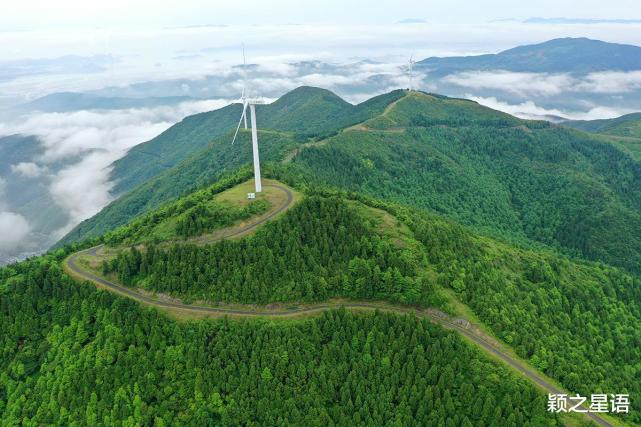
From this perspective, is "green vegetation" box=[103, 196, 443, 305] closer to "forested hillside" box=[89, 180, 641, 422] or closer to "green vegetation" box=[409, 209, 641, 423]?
"forested hillside" box=[89, 180, 641, 422]

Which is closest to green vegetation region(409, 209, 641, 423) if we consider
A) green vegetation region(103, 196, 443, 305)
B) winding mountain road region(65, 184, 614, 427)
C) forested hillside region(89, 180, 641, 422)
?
forested hillside region(89, 180, 641, 422)

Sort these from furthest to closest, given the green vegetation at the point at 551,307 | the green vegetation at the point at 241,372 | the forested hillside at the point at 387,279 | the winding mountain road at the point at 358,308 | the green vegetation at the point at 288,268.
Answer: the green vegetation at the point at 288,268, the forested hillside at the point at 387,279, the green vegetation at the point at 551,307, the winding mountain road at the point at 358,308, the green vegetation at the point at 241,372

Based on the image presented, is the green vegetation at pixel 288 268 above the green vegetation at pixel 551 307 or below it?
above

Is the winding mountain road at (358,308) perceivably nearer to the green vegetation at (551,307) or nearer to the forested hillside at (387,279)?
the forested hillside at (387,279)

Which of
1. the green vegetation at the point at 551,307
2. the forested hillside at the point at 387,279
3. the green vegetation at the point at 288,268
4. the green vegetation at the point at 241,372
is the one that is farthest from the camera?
the green vegetation at the point at 288,268

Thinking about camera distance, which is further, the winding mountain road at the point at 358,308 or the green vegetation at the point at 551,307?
the green vegetation at the point at 551,307

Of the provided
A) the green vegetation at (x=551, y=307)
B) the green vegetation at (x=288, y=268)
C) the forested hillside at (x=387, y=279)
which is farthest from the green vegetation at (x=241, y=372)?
the green vegetation at (x=551, y=307)

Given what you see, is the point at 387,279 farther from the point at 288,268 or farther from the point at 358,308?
the point at 288,268

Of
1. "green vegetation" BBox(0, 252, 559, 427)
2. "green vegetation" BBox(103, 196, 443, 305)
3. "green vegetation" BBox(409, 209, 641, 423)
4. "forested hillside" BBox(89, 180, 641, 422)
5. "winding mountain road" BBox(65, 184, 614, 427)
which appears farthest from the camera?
"green vegetation" BBox(103, 196, 443, 305)

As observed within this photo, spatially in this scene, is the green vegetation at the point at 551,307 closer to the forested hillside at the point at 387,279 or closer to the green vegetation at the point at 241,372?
the forested hillside at the point at 387,279
